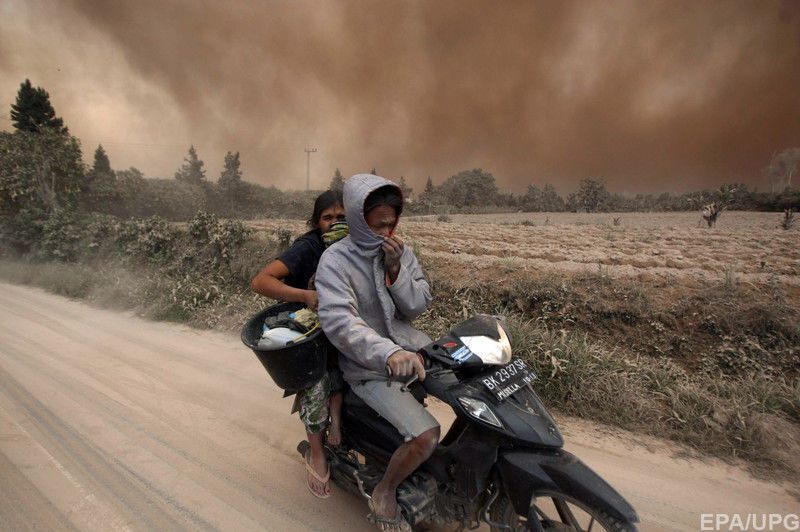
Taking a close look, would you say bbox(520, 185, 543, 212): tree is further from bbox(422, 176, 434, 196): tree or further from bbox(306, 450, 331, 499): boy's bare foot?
bbox(306, 450, 331, 499): boy's bare foot

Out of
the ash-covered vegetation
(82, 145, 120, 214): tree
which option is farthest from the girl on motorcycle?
(82, 145, 120, 214): tree

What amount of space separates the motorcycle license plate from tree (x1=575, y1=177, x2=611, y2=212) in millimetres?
30655

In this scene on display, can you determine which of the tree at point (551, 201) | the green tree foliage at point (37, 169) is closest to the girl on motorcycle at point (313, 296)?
the green tree foliage at point (37, 169)

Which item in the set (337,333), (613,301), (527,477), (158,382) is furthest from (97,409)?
(613,301)

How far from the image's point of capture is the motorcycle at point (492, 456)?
69.4 inches

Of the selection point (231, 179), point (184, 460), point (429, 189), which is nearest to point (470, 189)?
point (429, 189)

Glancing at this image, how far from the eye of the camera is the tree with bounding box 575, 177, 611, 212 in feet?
99.5

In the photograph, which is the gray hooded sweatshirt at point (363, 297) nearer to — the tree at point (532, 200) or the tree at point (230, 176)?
the tree at point (532, 200)

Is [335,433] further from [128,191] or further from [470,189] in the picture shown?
[128,191]

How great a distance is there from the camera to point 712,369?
4203mm

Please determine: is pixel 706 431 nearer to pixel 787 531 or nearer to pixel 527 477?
pixel 787 531

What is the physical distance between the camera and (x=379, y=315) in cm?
232

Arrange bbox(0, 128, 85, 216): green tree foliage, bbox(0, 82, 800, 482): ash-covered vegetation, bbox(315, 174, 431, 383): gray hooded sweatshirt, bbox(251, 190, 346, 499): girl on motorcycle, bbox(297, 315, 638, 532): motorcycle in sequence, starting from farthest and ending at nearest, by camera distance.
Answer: bbox(0, 128, 85, 216): green tree foliage → bbox(0, 82, 800, 482): ash-covered vegetation → bbox(251, 190, 346, 499): girl on motorcycle → bbox(315, 174, 431, 383): gray hooded sweatshirt → bbox(297, 315, 638, 532): motorcycle

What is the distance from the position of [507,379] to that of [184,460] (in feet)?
8.27
